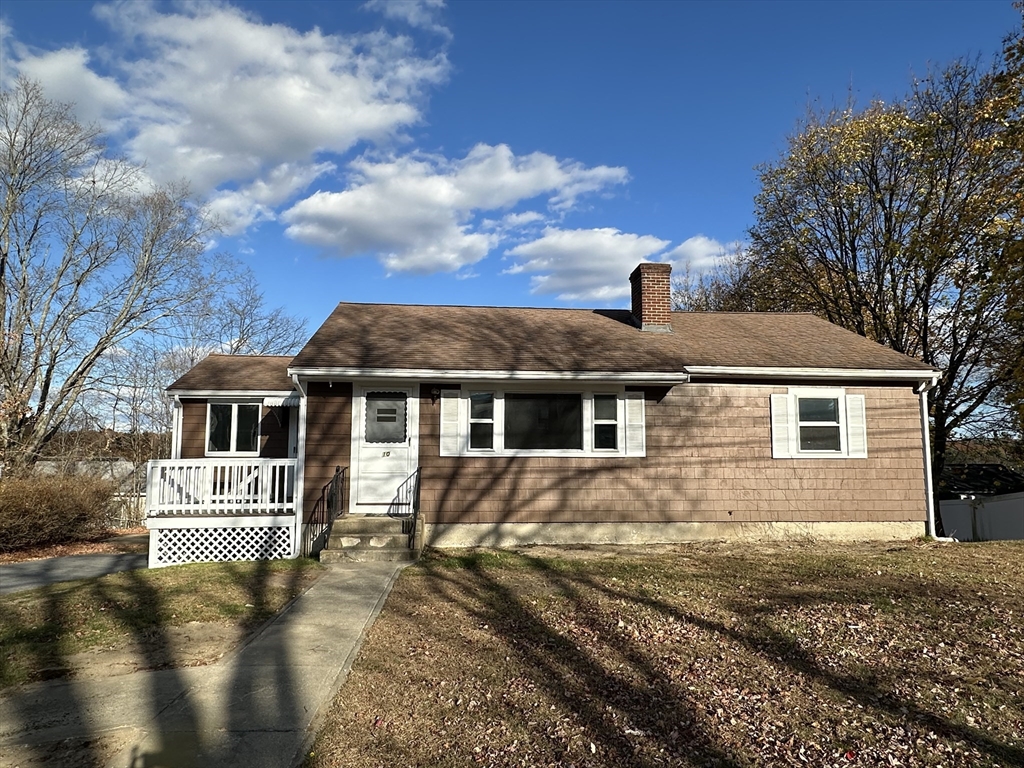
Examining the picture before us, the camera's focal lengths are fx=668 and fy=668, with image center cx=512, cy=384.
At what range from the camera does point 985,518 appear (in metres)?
19.8

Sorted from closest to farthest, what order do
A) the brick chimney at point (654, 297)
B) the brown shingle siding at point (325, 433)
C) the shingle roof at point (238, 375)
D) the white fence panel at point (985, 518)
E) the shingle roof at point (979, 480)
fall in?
the brown shingle siding at point (325, 433) → the brick chimney at point (654, 297) → the shingle roof at point (238, 375) → the white fence panel at point (985, 518) → the shingle roof at point (979, 480)

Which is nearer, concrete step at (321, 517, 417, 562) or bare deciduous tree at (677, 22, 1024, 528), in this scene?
concrete step at (321, 517, 417, 562)

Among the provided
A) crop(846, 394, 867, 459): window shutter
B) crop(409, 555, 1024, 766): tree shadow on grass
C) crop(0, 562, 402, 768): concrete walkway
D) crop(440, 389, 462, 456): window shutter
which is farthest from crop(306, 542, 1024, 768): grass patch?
crop(846, 394, 867, 459): window shutter

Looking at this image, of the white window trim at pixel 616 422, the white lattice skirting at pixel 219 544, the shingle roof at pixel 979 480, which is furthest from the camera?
the shingle roof at pixel 979 480

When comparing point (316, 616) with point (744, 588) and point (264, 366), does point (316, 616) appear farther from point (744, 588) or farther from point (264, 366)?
point (264, 366)

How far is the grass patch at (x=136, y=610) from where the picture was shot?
218 inches

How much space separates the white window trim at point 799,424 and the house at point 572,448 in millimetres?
25

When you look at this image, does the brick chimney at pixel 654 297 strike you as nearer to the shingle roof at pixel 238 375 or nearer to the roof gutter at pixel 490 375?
the roof gutter at pixel 490 375

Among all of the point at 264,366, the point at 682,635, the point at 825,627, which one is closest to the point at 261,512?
the point at 264,366

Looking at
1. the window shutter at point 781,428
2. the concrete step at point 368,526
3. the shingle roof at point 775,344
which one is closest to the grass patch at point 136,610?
the concrete step at point 368,526

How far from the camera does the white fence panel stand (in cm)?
1842

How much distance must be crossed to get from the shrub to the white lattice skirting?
4927 millimetres

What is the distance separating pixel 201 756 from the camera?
3592 millimetres

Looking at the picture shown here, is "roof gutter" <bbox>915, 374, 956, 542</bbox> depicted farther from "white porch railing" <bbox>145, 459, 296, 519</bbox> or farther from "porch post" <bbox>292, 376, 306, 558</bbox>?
Answer: "white porch railing" <bbox>145, 459, 296, 519</bbox>
